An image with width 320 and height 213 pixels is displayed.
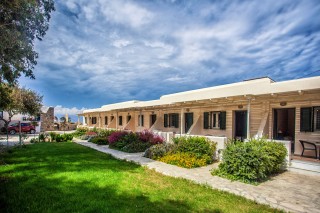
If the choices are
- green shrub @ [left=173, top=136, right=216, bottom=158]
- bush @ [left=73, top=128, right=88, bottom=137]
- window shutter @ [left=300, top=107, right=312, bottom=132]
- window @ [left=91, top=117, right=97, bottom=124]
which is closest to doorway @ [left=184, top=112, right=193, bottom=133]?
green shrub @ [left=173, top=136, right=216, bottom=158]

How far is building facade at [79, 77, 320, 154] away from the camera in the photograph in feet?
30.6

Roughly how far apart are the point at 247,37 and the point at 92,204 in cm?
1431

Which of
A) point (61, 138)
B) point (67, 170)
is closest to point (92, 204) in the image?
point (67, 170)

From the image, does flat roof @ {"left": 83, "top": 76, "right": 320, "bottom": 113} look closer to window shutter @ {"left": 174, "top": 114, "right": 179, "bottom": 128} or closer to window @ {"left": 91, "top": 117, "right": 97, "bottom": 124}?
window shutter @ {"left": 174, "top": 114, "right": 179, "bottom": 128}

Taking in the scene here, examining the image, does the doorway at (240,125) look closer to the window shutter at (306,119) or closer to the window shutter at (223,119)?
the window shutter at (223,119)

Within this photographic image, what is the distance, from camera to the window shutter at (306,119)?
9.35 m

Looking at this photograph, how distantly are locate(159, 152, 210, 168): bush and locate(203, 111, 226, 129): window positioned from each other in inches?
186

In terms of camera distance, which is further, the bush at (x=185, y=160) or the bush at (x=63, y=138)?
the bush at (x=63, y=138)

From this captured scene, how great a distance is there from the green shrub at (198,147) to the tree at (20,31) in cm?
745

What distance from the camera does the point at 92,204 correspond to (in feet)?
14.0

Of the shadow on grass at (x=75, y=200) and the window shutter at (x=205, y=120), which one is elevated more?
the window shutter at (x=205, y=120)

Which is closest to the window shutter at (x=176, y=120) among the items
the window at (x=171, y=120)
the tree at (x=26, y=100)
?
the window at (x=171, y=120)

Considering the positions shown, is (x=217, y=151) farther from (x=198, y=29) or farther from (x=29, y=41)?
(x=29, y=41)

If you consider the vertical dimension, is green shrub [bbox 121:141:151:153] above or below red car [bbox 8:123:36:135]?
above
